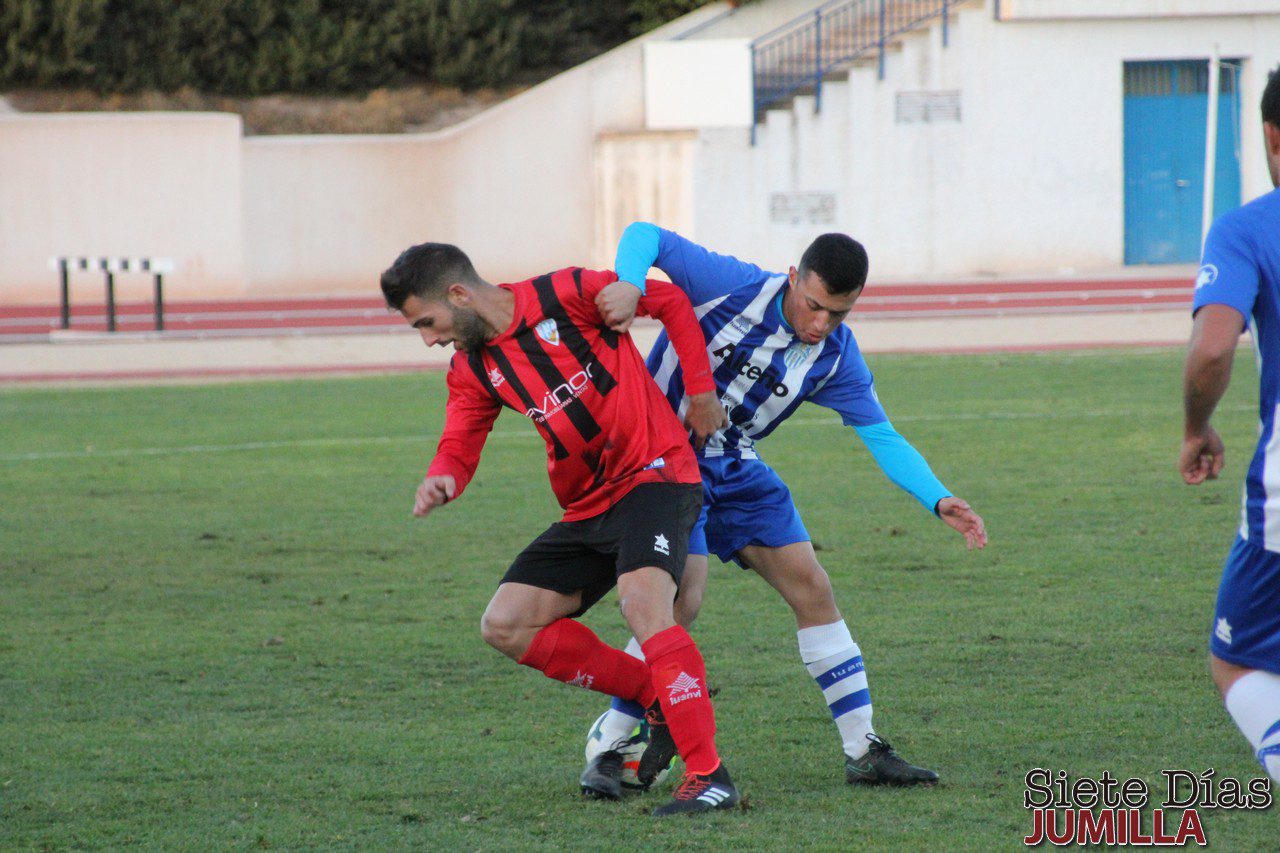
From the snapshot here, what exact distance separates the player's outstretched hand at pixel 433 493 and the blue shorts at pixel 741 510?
73 cm

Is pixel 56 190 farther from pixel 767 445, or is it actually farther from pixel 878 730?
pixel 878 730

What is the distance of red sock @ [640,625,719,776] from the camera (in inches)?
164

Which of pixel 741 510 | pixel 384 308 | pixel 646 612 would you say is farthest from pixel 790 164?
pixel 646 612

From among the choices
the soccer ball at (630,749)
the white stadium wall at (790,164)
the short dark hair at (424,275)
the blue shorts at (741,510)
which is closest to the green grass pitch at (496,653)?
the soccer ball at (630,749)

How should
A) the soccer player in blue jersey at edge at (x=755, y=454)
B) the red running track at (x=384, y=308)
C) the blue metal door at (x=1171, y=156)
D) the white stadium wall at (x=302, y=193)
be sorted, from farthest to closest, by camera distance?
the blue metal door at (x=1171, y=156) < the white stadium wall at (x=302, y=193) < the red running track at (x=384, y=308) < the soccer player in blue jersey at edge at (x=755, y=454)

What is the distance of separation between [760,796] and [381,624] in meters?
2.69

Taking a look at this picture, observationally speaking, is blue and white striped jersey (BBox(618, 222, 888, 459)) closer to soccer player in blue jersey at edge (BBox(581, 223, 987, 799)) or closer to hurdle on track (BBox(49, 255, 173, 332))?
soccer player in blue jersey at edge (BBox(581, 223, 987, 799))

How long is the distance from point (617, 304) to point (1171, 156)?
2468cm

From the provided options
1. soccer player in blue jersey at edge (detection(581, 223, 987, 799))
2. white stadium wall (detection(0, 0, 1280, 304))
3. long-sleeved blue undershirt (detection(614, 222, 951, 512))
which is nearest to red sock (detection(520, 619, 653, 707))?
soccer player in blue jersey at edge (detection(581, 223, 987, 799))

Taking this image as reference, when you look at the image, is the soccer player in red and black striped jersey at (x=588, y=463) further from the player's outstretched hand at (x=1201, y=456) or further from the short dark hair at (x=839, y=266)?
the player's outstretched hand at (x=1201, y=456)

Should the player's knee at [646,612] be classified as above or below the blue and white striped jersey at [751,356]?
below

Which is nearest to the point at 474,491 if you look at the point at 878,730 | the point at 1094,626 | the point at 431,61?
the point at 1094,626

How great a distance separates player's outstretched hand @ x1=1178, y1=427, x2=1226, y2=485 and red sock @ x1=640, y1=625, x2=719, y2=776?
4.48 ft

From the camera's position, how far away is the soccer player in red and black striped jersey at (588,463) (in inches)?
165
